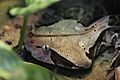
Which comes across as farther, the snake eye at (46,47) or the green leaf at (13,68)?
the snake eye at (46,47)

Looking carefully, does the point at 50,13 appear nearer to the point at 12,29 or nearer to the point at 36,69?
the point at 12,29

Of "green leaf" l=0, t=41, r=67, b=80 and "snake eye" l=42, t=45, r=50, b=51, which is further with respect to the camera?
"snake eye" l=42, t=45, r=50, b=51

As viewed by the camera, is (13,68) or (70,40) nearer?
(13,68)

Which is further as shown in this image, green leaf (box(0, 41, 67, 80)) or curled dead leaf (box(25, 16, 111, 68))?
curled dead leaf (box(25, 16, 111, 68))

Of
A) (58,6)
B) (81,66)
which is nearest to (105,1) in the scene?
(58,6)

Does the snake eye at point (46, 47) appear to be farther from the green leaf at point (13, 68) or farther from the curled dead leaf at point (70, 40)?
the green leaf at point (13, 68)

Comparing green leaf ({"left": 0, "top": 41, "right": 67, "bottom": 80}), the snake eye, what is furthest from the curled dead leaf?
green leaf ({"left": 0, "top": 41, "right": 67, "bottom": 80})

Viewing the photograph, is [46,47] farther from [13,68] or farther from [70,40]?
[13,68]

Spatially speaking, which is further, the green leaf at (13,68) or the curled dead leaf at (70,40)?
the curled dead leaf at (70,40)

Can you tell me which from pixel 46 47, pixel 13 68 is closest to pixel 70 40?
pixel 46 47

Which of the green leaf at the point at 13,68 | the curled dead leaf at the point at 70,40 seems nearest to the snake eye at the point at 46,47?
the curled dead leaf at the point at 70,40

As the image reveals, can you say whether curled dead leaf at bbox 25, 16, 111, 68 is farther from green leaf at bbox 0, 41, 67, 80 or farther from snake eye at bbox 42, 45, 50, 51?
green leaf at bbox 0, 41, 67, 80
